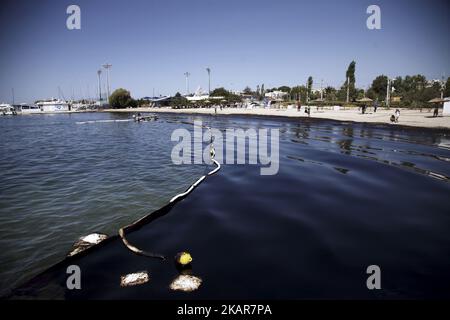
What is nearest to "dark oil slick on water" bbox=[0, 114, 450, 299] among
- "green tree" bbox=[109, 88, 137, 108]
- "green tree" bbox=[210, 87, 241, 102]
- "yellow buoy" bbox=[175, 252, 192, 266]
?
"yellow buoy" bbox=[175, 252, 192, 266]

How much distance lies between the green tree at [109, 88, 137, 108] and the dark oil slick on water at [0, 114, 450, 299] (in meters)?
125

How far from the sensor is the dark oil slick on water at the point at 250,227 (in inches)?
244

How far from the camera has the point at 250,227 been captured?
887 centimetres

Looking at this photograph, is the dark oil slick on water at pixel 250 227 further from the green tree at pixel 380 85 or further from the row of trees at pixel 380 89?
the green tree at pixel 380 85

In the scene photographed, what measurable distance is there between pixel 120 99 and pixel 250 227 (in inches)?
5477

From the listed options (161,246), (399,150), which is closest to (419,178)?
(399,150)

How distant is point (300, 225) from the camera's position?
8.92 metres

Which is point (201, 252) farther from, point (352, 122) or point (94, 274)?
point (352, 122)

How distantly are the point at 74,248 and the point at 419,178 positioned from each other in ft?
50.6

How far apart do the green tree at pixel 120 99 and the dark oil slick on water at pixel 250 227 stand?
12509 centimetres

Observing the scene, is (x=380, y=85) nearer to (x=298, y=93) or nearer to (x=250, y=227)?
(x=298, y=93)

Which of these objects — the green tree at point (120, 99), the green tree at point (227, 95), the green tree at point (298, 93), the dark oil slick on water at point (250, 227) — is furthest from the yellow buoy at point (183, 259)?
the green tree at point (120, 99)

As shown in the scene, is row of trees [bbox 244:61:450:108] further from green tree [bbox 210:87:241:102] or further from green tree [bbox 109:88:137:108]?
green tree [bbox 109:88:137:108]

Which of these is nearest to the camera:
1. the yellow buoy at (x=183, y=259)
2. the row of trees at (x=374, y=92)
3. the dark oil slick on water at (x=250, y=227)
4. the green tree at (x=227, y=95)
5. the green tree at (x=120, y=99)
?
the dark oil slick on water at (x=250, y=227)
